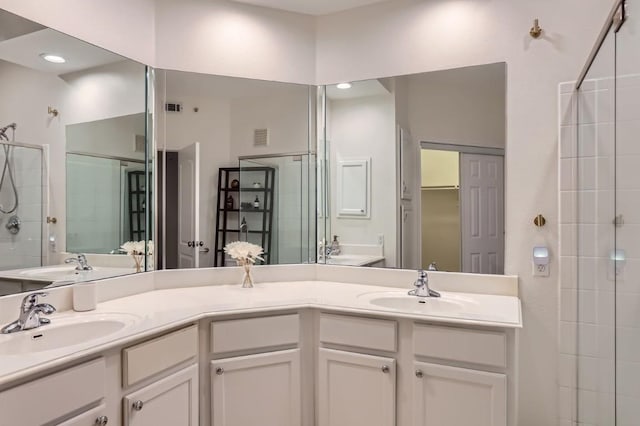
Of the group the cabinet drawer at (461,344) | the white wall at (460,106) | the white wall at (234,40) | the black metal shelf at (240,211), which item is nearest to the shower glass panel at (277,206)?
the black metal shelf at (240,211)

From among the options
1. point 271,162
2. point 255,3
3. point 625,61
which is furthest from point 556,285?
point 255,3

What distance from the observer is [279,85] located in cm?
271

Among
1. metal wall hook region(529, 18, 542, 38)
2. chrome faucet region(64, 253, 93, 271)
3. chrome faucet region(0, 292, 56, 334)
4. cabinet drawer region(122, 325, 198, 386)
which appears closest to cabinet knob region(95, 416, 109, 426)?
cabinet drawer region(122, 325, 198, 386)

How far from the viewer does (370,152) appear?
2.66 metres

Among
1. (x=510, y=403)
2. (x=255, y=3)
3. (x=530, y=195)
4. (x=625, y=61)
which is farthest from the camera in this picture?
(x=255, y=3)

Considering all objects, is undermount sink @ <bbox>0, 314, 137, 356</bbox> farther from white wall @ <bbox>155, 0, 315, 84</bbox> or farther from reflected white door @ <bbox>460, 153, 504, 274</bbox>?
reflected white door @ <bbox>460, 153, 504, 274</bbox>

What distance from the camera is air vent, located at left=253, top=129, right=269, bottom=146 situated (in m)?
2.69

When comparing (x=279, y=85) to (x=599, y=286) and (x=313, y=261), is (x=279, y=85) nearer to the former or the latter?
(x=313, y=261)

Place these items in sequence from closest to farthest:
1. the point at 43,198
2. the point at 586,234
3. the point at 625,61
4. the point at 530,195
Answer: the point at 625,61 → the point at 43,198 → the point at 586,234 → the point at 530,195

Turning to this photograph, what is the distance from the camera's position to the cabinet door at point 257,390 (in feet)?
6.48

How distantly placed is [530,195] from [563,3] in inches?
39.2

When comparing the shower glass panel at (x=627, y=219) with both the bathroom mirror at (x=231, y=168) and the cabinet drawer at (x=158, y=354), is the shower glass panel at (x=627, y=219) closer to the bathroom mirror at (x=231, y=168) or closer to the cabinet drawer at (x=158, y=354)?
the bathroom mirror at (x=231, y=168)

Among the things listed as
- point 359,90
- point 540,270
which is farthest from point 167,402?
point 359,90

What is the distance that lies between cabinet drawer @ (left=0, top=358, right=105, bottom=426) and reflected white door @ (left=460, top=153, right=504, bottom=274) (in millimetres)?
1855
